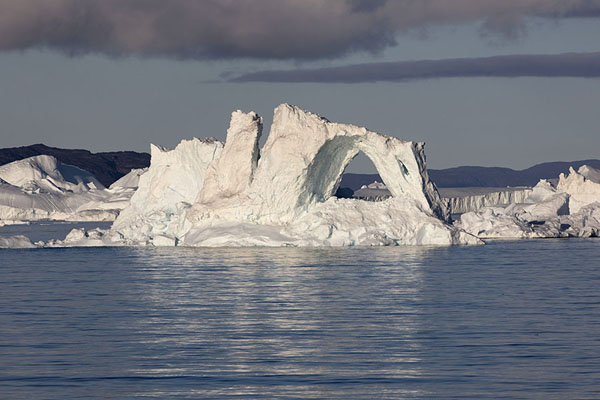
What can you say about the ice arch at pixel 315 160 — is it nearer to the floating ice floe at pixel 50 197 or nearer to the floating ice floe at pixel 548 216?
the floating ice floe at pixel 548 216

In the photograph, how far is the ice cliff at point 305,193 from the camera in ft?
153

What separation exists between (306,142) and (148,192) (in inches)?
467

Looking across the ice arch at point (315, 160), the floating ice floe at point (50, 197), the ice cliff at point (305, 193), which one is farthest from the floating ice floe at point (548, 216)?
the floating ice floe at point (50, 197)

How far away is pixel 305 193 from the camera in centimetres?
4766

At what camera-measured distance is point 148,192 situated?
179ft

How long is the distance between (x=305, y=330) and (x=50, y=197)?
346ft

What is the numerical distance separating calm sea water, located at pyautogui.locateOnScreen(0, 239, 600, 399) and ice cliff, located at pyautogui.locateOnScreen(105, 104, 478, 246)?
5905 millimetres

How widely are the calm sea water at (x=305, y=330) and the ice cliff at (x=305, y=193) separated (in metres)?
5.91

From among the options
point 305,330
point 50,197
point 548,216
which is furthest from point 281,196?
point 50,197

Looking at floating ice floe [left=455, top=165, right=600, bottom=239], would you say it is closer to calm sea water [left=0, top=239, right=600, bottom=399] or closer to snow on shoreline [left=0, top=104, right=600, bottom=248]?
snow on shoreline [left=0, top=104, right=600, bottom=248]

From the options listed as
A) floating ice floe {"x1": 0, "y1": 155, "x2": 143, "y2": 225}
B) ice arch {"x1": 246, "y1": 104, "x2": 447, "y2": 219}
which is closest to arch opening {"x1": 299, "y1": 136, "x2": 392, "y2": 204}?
ice arch {"x1": 246, "y1": 104, "x2": 447, "y2": 219}

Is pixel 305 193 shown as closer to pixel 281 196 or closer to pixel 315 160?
pixel 281 196

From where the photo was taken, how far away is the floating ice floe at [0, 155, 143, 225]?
11519cm

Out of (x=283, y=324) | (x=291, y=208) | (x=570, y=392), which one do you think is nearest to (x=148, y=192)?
(x=291, y=208)
